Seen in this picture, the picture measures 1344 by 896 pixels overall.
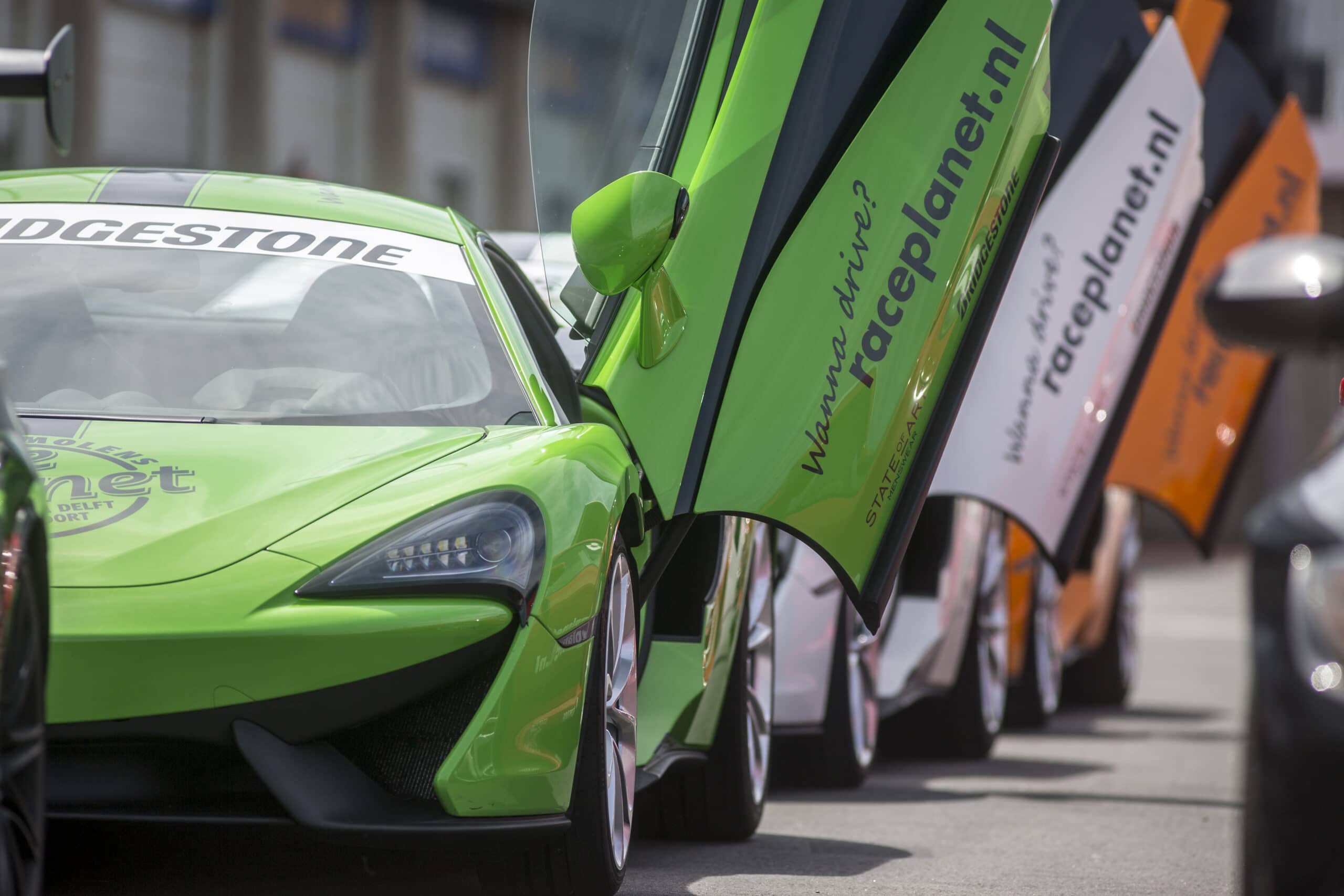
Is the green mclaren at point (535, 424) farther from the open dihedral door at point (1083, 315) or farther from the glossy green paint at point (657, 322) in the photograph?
the open dihedral door at point (1083, 315)

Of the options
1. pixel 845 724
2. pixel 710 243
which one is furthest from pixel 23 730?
pixel 845 724

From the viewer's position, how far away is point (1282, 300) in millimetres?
3160

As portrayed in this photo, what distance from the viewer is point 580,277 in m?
5.44

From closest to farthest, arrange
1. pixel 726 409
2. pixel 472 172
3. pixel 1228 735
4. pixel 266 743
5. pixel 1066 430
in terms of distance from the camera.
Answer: pixel 266 743, pixel 726 409, pixel 1066 430, pixel 1228 735, pixel 472 172

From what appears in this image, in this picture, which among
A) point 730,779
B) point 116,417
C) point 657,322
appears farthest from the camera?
point 730,779

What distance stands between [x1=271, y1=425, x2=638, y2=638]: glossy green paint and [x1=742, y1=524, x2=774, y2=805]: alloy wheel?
151 cm

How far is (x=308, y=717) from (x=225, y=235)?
1556 mm

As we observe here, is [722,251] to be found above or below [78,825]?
above

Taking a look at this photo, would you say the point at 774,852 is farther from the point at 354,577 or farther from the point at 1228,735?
the point at 1228,735

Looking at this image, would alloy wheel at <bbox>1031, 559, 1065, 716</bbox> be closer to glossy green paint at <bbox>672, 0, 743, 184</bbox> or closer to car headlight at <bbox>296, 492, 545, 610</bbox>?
glossy green paint at <bbox>672, 0, 743, 184</bbox>

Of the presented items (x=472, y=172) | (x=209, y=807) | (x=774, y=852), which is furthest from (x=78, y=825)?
(x=472, y=172)

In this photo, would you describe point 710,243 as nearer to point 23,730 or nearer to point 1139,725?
point 23,730

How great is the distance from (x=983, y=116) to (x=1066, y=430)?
2308 mm

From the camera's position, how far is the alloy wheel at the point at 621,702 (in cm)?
451
